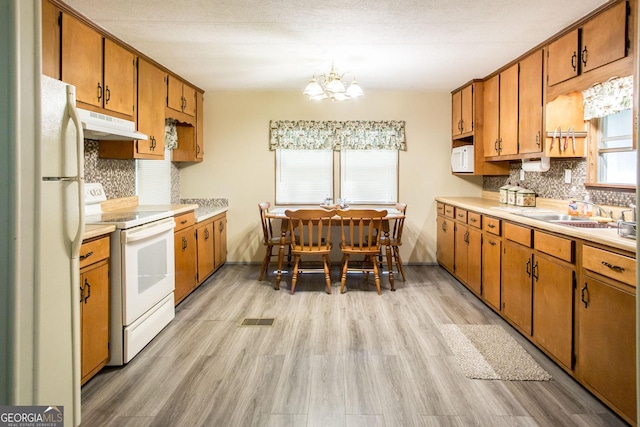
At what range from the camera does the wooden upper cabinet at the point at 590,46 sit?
239 cm

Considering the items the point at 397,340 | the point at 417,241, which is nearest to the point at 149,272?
the point at 397,340

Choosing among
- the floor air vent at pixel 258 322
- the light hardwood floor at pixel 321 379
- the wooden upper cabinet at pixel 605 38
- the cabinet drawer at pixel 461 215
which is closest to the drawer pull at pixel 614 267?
the light hardwood floor at pixel 321 379

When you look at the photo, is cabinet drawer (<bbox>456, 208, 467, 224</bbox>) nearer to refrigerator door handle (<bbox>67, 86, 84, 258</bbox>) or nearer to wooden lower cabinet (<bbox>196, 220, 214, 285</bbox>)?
Result: wooden lower cabinet (<bbox>196, 220, 214, 285</bbox>)

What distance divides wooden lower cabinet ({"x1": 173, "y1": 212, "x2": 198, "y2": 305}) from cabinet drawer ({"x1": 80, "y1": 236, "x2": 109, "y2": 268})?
1.06m

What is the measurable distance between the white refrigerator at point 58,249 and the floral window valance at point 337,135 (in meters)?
3.61

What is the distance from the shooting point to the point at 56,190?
1.60 m

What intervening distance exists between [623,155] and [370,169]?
2937mm

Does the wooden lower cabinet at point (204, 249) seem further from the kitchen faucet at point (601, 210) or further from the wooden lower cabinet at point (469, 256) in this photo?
the kitchen faucet at point (601, 210)

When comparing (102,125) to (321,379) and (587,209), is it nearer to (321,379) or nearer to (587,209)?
(321,379)

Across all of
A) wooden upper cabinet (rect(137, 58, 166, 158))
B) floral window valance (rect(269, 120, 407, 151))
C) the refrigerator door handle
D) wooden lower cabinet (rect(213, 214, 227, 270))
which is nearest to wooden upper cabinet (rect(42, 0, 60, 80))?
the refrigerator door handle

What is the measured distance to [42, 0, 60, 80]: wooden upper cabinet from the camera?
2420 millimetres

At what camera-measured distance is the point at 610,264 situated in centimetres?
197

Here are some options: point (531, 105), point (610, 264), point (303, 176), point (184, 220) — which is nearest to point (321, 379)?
point (610, 264)

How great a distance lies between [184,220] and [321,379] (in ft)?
6.87
